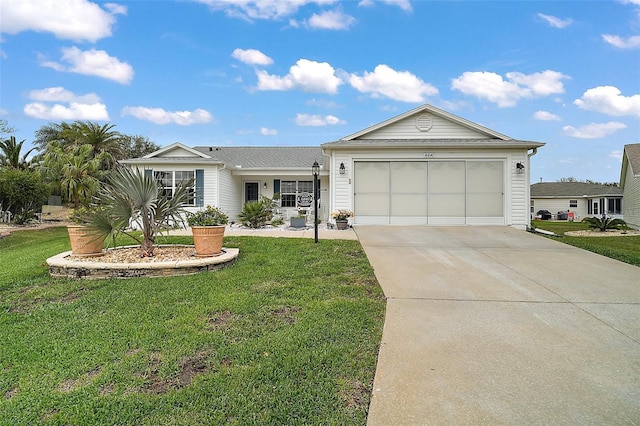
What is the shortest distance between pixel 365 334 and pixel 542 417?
1536 millimetres

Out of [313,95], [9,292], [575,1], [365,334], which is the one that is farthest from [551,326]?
[313,95]

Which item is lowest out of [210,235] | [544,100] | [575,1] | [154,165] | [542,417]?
[542,417]

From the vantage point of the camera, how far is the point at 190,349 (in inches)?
118

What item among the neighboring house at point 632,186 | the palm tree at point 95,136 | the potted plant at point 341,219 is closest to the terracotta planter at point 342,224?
the potted plant at point 341,219

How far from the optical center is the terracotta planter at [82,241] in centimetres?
623

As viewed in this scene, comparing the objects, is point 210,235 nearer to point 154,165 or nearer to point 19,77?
point 154,165

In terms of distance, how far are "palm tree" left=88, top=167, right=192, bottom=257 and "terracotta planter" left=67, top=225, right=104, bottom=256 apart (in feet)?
1.45

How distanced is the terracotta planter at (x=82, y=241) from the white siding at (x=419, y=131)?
9.61 m

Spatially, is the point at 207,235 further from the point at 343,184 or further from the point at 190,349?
the point at 343,184

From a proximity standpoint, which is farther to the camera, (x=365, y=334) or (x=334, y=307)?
(x=334, y=307)

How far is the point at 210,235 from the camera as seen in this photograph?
6.30m

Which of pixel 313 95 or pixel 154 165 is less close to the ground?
pixel 313 95

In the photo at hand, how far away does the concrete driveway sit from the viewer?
224cm

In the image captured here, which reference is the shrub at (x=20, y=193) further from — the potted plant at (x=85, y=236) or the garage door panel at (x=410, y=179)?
the garage door panel at (x=410, y=179)
